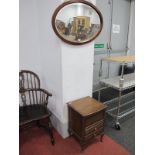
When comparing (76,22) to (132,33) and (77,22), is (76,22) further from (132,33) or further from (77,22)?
(132,33)

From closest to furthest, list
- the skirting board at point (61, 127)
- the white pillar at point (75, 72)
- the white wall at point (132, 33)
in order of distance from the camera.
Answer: the white pillar at point (75, 72) → the skirting board at point (61, 127) → the white wall at point (132, 33)

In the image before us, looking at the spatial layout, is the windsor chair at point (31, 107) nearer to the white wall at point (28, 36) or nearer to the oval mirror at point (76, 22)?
the white wall at point (28, 36)

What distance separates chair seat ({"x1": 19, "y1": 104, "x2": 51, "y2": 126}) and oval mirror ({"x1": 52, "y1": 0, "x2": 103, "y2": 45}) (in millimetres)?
889

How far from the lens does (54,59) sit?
5.90 ft

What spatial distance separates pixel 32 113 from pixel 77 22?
1.19m

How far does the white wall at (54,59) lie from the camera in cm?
171

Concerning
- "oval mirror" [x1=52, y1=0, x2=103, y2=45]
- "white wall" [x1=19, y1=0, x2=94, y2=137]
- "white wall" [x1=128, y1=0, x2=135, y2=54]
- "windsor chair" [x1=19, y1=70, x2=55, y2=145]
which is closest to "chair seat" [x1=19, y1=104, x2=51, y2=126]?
"windsor chair" [x1=19, y1=70, x2=55, y2=145]

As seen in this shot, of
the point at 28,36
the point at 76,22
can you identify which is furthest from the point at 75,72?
the point at 28,36

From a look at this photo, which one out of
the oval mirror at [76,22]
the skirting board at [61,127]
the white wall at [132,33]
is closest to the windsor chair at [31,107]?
the skirting board at [61,127]

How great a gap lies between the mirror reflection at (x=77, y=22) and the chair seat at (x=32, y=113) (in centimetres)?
92
